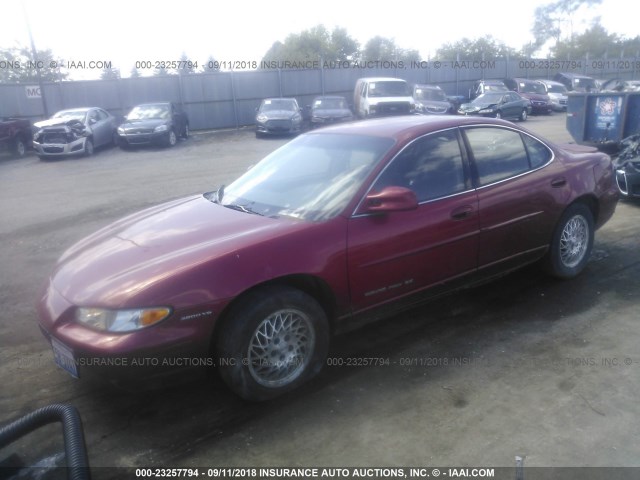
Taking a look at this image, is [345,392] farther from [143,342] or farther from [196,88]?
[196,88]

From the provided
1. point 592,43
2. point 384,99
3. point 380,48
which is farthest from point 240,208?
point 380,48

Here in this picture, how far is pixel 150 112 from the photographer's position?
19.2 meters

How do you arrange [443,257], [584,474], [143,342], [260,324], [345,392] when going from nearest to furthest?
[584,474] < [143,342] < [260,324] < [345,392] < [443,257]

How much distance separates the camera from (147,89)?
23.9m

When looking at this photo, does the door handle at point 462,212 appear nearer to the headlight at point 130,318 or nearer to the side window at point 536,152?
the side window at point 536,152

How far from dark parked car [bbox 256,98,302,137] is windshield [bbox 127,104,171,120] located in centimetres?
326

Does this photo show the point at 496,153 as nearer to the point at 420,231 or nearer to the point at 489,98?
the point at 420,231

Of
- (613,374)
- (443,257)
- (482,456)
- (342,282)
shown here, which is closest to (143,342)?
(342,282)

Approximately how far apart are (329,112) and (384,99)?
82.9 inches

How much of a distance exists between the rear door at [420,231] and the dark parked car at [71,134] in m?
14.8

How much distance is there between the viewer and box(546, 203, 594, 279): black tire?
16.0 feet

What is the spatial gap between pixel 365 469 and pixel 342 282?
1169mm

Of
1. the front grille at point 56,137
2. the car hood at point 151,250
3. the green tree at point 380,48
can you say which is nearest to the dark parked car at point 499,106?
the front grille at point 56,137

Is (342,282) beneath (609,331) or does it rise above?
above
